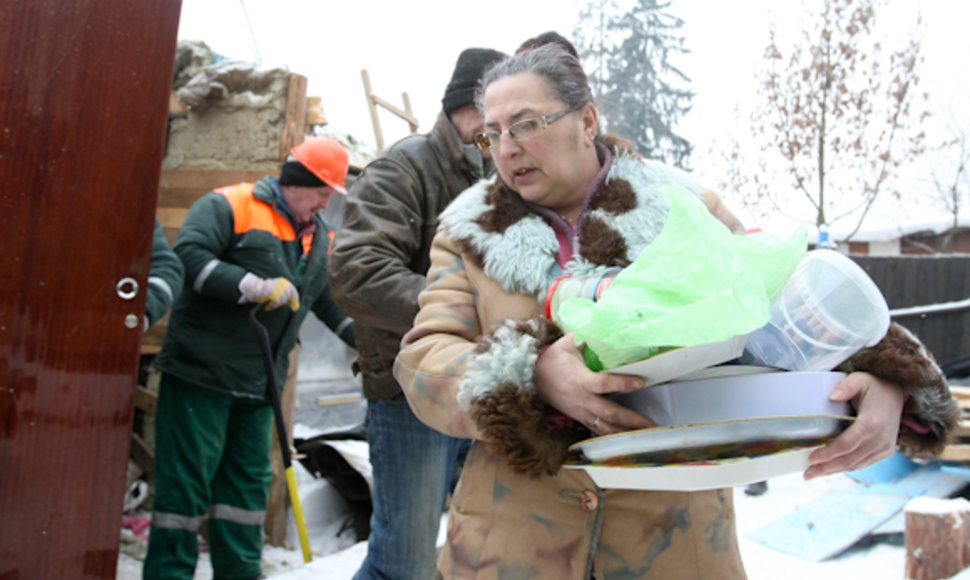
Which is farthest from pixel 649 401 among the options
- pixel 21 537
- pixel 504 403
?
pixel 21 537

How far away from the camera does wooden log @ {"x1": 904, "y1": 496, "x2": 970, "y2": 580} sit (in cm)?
340

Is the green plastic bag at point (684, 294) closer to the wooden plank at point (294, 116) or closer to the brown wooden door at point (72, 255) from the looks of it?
the brown wooden door at point (72, 255)

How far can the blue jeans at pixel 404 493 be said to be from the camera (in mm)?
2336

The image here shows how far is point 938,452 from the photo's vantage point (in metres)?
1.37

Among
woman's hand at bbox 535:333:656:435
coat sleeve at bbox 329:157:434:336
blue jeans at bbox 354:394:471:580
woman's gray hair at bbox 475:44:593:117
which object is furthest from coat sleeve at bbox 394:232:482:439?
blue jeans at bbox 354:394:471:580

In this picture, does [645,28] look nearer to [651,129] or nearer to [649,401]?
[651,129]

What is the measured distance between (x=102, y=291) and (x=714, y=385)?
1.30m

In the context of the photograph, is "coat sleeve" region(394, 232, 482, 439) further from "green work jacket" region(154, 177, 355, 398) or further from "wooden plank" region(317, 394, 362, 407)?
"wooden plank" region(317, 394, 362, 407)

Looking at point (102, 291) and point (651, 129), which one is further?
point (651, 129)

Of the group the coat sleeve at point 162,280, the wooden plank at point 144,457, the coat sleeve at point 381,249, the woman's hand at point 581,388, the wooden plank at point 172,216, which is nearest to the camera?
the woman's hand at point 581,388

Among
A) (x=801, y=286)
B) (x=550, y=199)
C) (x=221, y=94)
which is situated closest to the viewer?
(x=801, y=286)

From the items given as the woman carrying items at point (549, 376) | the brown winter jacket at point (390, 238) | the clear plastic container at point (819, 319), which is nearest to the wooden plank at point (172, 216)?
the brown winter jacket at point (390, 238)

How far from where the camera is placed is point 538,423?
4.13ft

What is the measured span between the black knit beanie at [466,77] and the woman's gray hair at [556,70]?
32.9 inches
